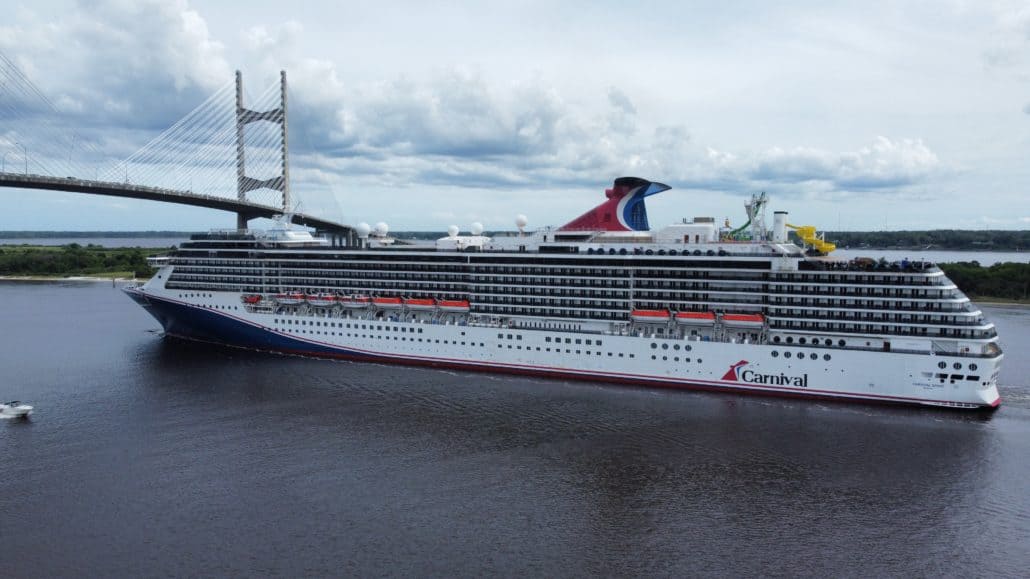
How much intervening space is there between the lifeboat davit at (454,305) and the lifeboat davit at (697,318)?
373 inches

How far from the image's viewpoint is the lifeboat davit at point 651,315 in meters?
26.6

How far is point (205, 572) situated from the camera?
1338 cm

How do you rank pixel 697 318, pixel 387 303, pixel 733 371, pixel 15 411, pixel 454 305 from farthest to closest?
pixel 387 303, pixel 454 305, pixel 697 318, pixel 733 371, pixel 15 411

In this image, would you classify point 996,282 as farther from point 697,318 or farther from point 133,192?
point 133,192

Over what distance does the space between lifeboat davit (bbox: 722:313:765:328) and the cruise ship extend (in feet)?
0.18

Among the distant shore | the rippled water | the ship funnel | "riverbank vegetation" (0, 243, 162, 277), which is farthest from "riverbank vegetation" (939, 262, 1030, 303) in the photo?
"riverbank vegetation" (0, 243, 162, 277)

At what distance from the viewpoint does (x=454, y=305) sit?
3014cm

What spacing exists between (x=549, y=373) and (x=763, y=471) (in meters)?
10.9

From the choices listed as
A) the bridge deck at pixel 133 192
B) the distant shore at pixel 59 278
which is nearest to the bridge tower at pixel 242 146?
the bridge deck at pixel 133 192

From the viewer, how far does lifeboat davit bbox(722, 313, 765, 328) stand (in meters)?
25.4

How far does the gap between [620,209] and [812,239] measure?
8.43 m

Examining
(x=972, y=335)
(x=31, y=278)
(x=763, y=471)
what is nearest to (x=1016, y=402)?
(x=972, y=335)

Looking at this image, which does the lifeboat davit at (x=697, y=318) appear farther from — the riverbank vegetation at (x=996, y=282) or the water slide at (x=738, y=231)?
the riverbank vegetation at (x=996, y=282)

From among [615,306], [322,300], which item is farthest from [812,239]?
[322,300]
